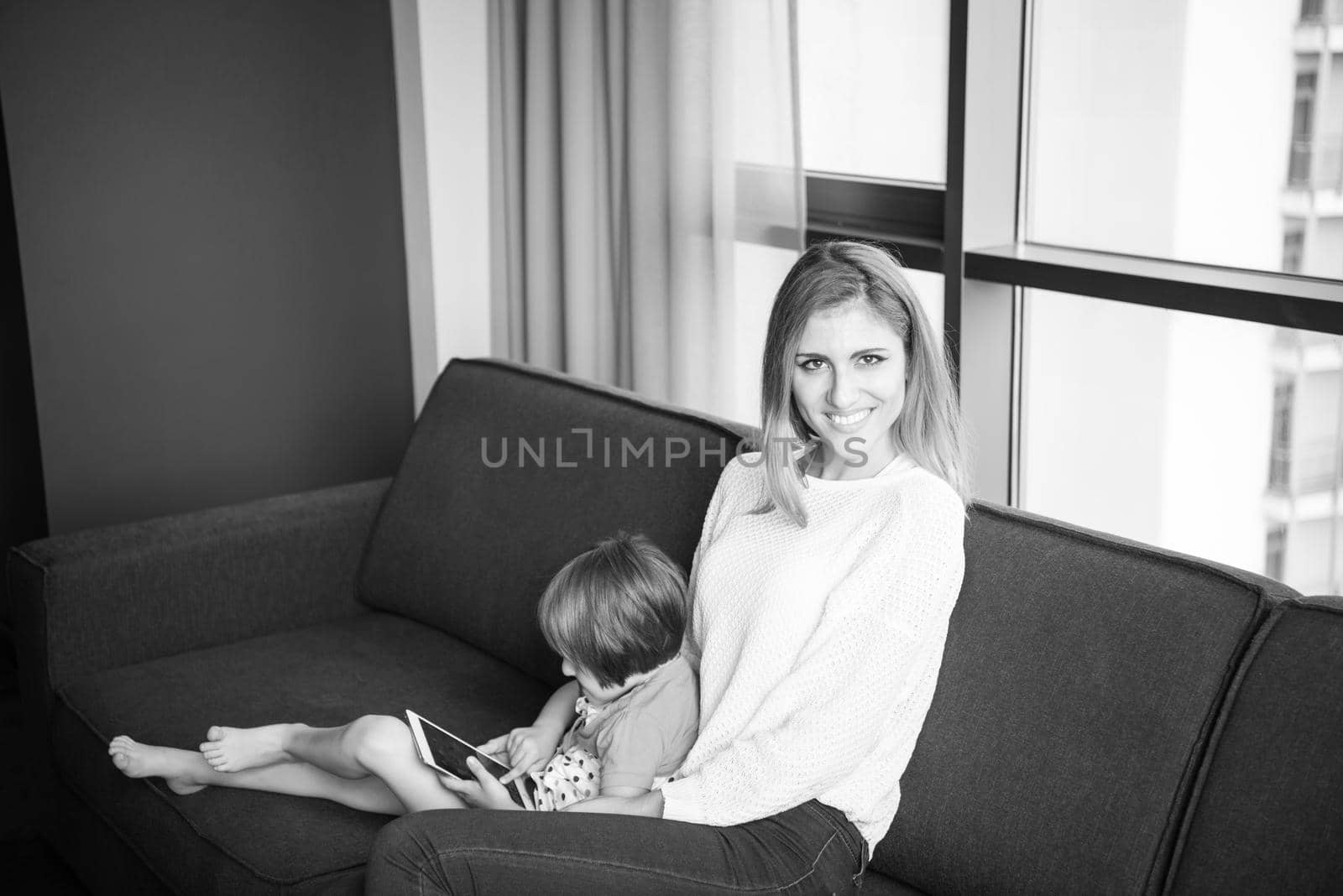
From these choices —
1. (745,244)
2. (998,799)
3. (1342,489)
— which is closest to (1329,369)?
(1342,489)

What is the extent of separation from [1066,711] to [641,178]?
1650mm

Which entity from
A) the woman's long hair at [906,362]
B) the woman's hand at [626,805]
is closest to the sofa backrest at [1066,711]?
the woman's long hair at [906,362]

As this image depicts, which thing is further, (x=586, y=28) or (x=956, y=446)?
(x=586, y=28)

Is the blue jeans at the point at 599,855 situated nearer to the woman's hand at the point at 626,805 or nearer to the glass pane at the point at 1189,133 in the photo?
the woman's hand at the point at 626,805

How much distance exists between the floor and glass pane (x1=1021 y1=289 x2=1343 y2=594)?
6.33ft

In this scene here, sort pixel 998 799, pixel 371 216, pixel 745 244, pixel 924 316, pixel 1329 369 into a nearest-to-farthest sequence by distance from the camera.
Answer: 1. pixel 998 799
2. pixel 924 316
3. pixel 1329 369
4. pixel 745 244
5. pixel 371 216

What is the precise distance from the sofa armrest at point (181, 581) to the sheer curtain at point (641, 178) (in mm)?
677

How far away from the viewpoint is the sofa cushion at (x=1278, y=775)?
1404 millimetres

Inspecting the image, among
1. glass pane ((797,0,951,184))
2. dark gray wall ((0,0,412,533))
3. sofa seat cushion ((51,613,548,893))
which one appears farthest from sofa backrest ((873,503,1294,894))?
dark gray wall ((0,0,412,533))

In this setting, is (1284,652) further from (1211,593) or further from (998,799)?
(998,799)

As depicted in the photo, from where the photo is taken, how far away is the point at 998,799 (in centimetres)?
166

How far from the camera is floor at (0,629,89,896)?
8.25 ft

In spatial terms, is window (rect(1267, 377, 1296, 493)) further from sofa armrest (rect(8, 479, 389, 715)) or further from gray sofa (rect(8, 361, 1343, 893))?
sofa armrest (rect(8, 479, 389, 715))

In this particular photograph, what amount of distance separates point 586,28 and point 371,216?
2.75ft
